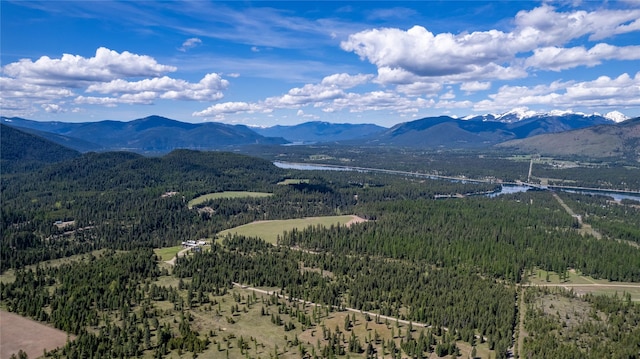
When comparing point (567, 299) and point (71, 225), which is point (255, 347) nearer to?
point (567, 299)

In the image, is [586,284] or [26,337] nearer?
[26,337]

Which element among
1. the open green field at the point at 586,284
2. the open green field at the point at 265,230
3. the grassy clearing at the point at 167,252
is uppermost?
the open green field at the point at 586,284

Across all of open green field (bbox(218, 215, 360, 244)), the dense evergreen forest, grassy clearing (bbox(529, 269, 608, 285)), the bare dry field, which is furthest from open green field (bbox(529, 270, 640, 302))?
the bare dry field

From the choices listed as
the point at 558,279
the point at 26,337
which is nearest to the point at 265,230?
the point at 26,337

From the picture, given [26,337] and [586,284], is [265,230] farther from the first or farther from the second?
[586,284]

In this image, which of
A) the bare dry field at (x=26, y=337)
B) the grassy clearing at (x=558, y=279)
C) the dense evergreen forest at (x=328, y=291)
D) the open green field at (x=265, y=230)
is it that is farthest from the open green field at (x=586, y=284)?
the bare dry field at (x=26, y=337)

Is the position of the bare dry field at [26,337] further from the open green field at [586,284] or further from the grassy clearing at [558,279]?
the grassy clearing at [558,279]

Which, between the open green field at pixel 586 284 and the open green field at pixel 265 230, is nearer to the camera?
the open green field at pixel 586 284
